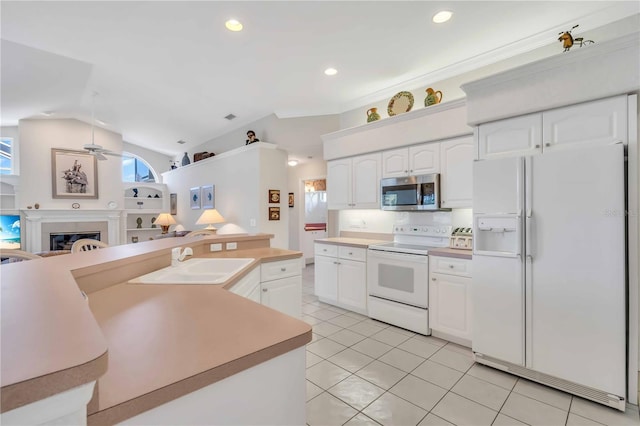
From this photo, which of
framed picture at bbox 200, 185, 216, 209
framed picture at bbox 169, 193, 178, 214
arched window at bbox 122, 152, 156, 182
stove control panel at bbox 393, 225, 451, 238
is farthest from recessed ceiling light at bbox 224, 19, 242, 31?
arched window at bbox 122, 152, 156, 182

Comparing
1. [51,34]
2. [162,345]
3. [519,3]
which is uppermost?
[51,34]

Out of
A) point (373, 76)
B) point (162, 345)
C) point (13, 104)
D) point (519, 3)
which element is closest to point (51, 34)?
point (13, 104)

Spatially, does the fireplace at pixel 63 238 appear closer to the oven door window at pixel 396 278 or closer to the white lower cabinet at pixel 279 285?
the white lower cabinet at pixel 279 285

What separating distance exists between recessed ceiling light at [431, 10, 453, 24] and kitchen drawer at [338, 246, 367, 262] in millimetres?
2345


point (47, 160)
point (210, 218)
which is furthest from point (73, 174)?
point (210, 218)

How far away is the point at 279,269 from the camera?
260cm

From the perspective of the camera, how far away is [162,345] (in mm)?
851

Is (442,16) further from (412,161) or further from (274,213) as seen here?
(274,213)

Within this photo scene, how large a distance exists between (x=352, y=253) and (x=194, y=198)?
191 inches

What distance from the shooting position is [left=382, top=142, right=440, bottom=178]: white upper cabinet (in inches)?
122

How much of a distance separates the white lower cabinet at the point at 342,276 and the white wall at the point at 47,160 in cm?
589

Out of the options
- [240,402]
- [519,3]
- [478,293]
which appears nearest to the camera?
[240,402]

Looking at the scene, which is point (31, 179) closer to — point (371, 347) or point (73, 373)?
point (371, 347)

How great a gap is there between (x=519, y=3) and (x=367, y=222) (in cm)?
268
